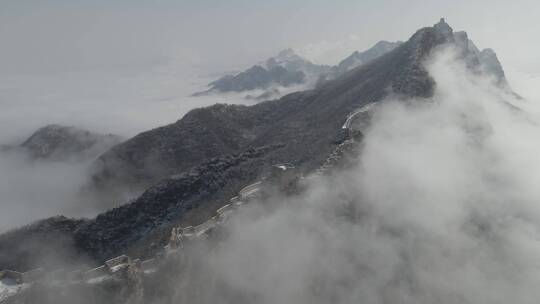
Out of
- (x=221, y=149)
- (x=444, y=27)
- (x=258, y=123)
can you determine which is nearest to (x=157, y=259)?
(x=221, y=149)

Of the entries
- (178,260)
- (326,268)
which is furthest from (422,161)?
(178,260)

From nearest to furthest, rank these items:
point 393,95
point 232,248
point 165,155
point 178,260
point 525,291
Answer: point 178,260 → point 232,248 → point 525,291 → point 393,95 → point 165,155

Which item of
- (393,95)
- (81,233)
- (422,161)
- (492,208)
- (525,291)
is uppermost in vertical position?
(393,95)

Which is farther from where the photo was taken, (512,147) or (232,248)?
(512,147)

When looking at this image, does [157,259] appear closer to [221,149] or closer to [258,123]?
[221,149]

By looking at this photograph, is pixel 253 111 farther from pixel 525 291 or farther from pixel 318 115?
pixel 525 291

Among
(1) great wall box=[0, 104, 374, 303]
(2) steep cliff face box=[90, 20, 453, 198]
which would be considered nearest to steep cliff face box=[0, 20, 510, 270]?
(2) steep cliff face box=[90, 20, 453, 198]
